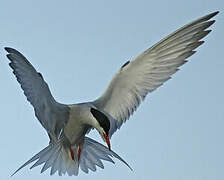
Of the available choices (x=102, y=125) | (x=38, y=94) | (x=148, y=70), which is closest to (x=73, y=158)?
(x=102, y=125)

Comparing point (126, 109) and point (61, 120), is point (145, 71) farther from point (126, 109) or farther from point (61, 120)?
point (61, 120)

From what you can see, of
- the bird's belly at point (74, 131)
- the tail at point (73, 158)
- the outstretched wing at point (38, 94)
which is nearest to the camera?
the outstretched wing at point (38, 94)

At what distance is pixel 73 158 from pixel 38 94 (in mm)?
779

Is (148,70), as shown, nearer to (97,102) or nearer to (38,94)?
(97,102)

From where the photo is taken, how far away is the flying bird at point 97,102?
3.77m

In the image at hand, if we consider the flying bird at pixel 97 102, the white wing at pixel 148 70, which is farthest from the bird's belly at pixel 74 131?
the white wing at pixel 148 70

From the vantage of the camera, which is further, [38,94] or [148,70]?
[148,70]

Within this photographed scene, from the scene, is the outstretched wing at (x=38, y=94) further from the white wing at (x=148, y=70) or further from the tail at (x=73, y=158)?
the white wing at (x=148, y=70)

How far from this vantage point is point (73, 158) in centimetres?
434

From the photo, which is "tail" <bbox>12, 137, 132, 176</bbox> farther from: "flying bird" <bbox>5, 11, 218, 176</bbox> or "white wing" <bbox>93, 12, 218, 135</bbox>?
"white wing" <bbox>93, 12, 218, 135</bbox>

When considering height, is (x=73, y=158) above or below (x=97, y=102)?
below

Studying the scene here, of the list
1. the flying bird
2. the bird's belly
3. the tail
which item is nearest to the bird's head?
the flying bird

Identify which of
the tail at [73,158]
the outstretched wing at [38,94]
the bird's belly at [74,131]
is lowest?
the tail at [73,158]

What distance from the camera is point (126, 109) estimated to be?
4.38 meters
